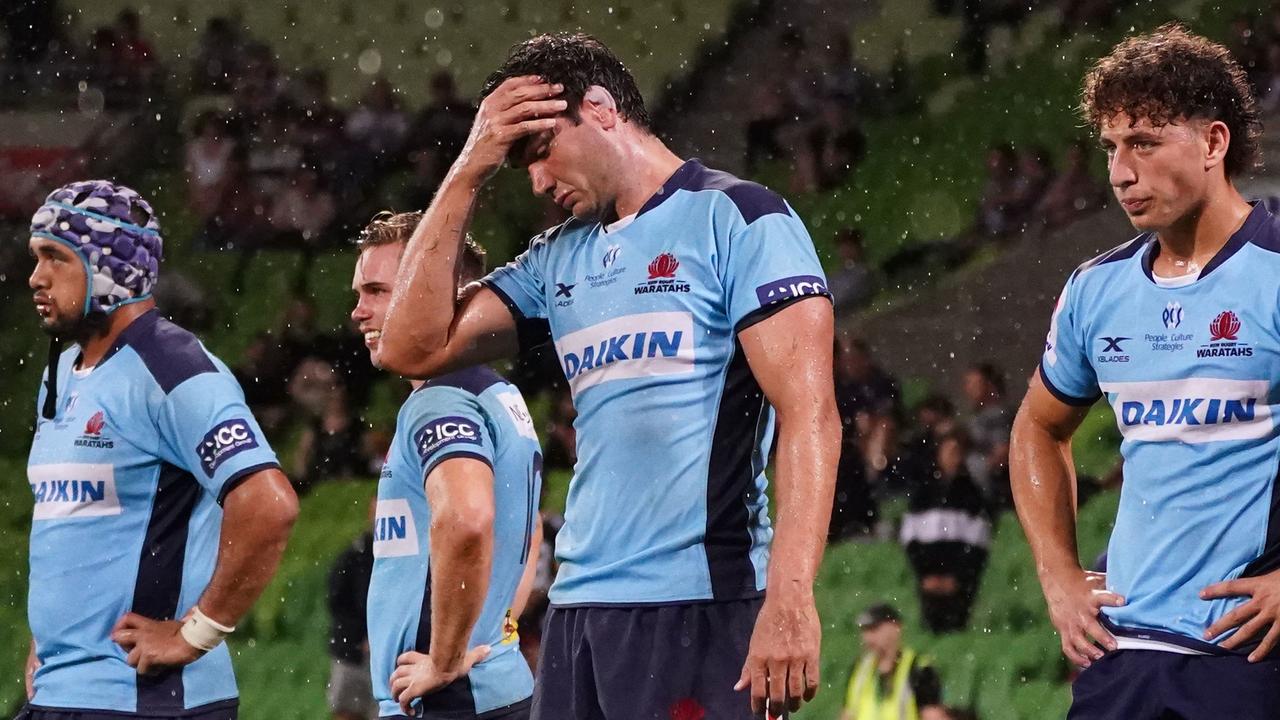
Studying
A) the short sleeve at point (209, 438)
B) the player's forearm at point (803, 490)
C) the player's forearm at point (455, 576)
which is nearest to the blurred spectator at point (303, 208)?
the player's forearm at point (455, 576)

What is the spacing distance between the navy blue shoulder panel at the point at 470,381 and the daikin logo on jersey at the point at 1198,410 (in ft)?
6.12

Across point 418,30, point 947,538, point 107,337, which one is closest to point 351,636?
point 947,538

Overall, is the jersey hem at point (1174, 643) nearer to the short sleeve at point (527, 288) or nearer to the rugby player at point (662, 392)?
the rugby player at point (662, 392)

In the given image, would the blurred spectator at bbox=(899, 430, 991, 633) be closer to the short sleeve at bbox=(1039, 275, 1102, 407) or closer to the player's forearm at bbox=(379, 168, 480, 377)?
the short sleeve at bbox=(1039, 275, 1102, 407)

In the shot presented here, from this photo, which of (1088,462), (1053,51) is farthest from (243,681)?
(1053,51)

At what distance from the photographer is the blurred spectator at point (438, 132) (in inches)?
479

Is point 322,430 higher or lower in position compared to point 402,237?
lower

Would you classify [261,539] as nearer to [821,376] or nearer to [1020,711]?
[821,376]

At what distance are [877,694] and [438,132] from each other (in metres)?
6.16

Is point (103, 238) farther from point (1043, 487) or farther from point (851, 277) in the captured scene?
point (851, 277)

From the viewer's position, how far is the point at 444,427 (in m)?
4.35

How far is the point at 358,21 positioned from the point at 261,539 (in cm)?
990

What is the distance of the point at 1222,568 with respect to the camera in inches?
126

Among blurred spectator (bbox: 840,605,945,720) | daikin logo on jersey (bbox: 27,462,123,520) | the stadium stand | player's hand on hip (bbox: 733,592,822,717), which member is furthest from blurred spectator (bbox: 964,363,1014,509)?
player's hand on hip (bbox: 733,592,822,717)
